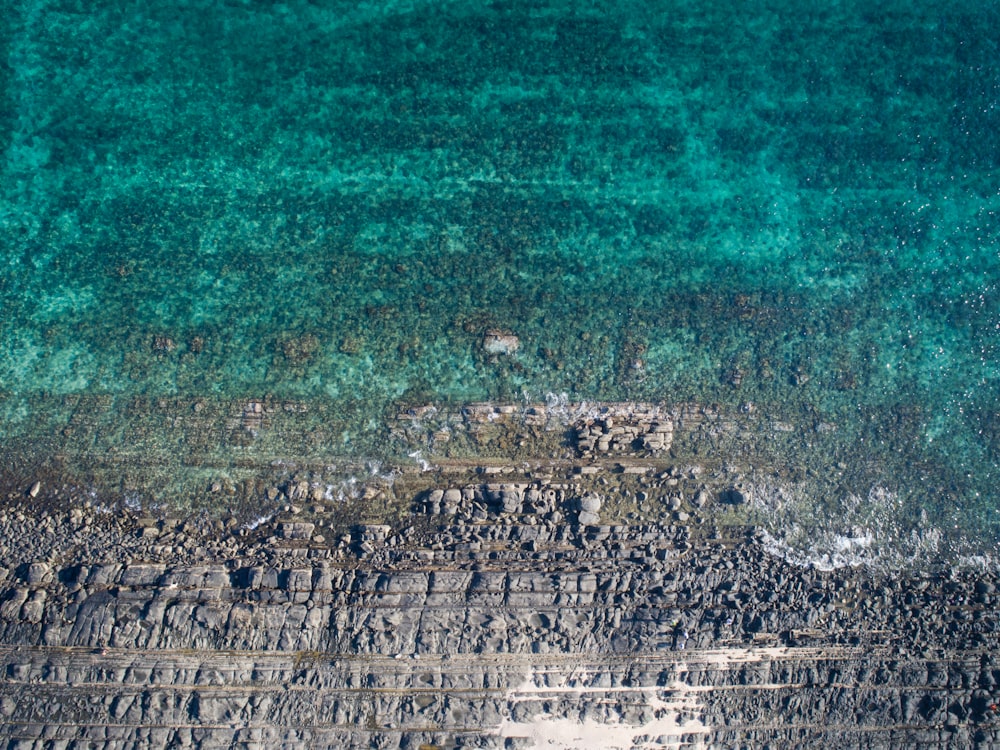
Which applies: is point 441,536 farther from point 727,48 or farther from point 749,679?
point 727,48

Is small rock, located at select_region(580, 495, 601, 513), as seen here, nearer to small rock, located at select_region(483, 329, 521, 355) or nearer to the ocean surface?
the ocean surface

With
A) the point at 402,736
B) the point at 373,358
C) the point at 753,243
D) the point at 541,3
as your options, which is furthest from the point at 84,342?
the point at 753,243

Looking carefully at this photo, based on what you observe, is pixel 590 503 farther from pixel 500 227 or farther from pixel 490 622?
pixel 500 227

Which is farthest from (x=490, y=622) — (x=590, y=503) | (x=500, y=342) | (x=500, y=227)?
(x=500, y=227)

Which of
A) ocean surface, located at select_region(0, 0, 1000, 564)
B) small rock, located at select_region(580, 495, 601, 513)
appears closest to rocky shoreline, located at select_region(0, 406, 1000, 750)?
small rock, located at select_region(580, 495, 601, 513)

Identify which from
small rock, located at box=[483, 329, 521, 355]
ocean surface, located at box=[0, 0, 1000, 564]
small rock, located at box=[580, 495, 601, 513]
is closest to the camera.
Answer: small rock, located at box=[580, 495, 601, 513]

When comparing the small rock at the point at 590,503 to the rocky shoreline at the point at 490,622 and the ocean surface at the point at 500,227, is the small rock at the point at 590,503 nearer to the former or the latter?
the rocky shoreline at the point at 490,622
